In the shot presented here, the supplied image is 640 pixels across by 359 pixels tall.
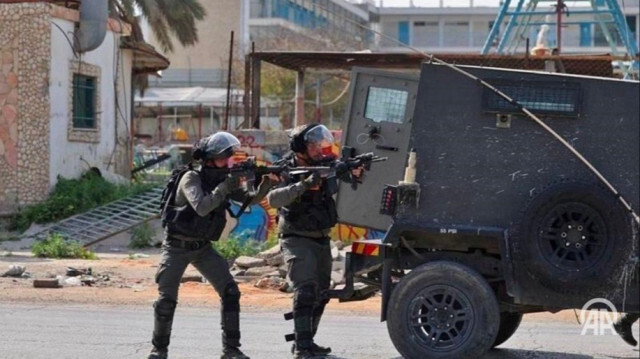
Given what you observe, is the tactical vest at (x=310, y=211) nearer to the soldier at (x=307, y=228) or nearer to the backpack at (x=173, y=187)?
the soldier at (x=307, y=228)

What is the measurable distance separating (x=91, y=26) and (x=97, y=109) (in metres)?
2.30

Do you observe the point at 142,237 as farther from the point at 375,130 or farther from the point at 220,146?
the point at 220,146

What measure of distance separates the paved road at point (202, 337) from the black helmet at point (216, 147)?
5.63ft

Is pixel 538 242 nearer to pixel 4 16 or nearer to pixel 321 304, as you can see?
pixel 321 304

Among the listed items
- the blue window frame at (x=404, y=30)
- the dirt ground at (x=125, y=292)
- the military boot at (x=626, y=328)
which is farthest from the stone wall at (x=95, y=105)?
the blue window frame at (x=404, y=30)

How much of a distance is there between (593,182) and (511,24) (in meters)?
20.2

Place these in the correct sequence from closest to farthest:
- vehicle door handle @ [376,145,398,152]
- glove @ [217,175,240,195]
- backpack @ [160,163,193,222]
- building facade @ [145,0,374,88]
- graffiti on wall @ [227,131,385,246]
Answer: glove @ [217,175,240,195]
backpack @ [160,163,193,222]
vehicle door handle @ [376,145,398,152]
graffiti on wall @ [227,131,385,246]
building facade @ [145,0,374,88]

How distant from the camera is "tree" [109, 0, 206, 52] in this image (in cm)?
3300

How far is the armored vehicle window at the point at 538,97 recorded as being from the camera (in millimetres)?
8195

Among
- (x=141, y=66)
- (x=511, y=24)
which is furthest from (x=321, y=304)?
(x=141, y=66)

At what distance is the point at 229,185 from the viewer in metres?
8.58

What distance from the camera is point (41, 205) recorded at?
985 inches

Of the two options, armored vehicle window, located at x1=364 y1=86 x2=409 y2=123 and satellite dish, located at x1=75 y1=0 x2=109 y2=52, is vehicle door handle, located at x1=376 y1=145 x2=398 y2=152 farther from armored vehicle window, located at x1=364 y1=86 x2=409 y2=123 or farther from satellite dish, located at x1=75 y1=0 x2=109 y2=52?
satellite dish, located at x1=75 y1=0 x2=109 y2=52

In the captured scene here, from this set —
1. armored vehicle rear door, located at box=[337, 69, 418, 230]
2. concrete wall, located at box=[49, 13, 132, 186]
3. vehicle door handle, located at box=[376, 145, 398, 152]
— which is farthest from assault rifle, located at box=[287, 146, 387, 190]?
concrete wall, located at box=[49, 13, 132, 186]
